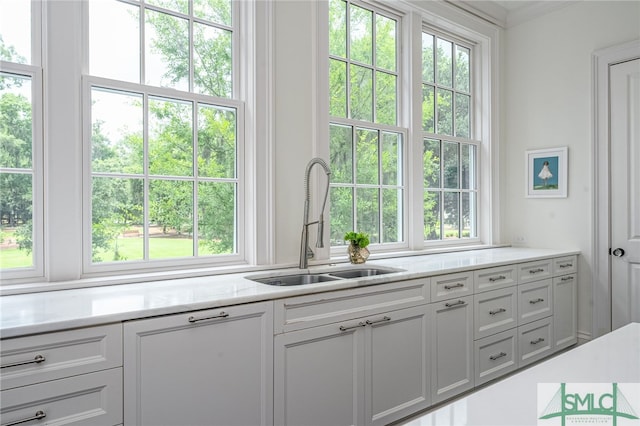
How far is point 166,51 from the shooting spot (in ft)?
7.56

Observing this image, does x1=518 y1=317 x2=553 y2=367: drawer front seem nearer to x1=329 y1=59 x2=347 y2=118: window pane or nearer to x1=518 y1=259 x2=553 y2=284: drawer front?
x1=518 y1=259 x2=553 y2=284: drawer front

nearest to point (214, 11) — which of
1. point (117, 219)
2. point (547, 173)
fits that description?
point (117, 219)

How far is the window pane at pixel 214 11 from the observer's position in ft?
7.94

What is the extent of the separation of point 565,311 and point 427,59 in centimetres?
244

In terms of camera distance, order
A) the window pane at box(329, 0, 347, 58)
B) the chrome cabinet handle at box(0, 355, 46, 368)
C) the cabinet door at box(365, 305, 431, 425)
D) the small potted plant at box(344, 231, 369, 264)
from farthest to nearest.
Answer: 1. the window pane at box(329, 0, 347, 58)
2. the small potted plant at box(344, 231, 369, 264)
3. the cabinet door at box(365, 305, 431, 425)
4. the chrome cabinet handle at box(0, 355, 46, 368)

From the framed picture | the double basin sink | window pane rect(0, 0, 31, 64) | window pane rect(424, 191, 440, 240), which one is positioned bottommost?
the double basin sink

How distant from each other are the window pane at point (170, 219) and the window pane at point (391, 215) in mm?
1558

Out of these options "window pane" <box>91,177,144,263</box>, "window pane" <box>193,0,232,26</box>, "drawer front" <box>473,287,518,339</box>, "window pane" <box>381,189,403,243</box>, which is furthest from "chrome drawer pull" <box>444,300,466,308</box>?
"window pane" <box>193,0,232,26</box>

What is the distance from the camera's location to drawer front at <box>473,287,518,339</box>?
9.21 feet

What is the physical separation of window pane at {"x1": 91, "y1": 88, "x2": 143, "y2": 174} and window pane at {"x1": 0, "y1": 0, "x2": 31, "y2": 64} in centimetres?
31

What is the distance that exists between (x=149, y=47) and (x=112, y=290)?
4.22ft

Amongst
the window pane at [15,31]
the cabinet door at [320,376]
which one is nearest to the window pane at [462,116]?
the cabinet door at [320,376]

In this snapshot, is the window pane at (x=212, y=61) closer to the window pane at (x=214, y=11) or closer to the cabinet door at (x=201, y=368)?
the window pane at (x=214, y=11)

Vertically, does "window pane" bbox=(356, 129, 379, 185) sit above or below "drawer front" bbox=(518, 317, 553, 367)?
above
